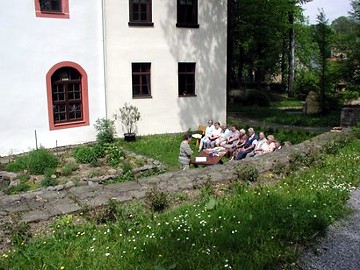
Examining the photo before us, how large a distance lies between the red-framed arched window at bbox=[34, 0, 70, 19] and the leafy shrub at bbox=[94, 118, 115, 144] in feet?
14.1

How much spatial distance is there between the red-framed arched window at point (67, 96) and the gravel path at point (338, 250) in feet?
40.6

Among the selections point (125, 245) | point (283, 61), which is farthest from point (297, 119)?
point (283, 61)

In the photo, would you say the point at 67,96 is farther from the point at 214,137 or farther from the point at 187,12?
the point at 187,12

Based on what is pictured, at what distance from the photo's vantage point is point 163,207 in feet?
21.4

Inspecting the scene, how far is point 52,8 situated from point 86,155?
5.80 metres

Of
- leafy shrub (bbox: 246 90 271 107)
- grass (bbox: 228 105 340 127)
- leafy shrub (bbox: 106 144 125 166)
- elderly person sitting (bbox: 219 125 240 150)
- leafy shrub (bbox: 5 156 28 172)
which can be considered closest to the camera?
leafy shrub (bbox: 5 156 28 172)

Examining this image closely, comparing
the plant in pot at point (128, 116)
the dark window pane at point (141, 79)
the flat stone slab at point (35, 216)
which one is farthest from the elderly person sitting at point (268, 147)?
the flat stone slab at point (35, 216)

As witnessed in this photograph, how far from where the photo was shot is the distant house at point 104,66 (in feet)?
48.7

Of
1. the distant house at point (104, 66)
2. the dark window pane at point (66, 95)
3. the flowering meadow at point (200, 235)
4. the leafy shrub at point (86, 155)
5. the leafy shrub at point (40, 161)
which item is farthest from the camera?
the dark window pane at point (66, 95)

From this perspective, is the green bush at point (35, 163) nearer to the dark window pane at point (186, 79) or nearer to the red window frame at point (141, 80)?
the red window frame at point (141, 80)

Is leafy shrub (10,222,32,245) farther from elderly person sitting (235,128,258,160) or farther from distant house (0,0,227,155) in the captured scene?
distant house (0,0,227,155)

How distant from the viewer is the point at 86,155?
46.5 ft

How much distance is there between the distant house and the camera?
14844mm

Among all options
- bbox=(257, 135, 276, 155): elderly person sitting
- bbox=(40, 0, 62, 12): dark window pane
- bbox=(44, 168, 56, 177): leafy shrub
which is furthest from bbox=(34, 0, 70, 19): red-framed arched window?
bbox=(257, 135, 276, 155): elderly person sitting
